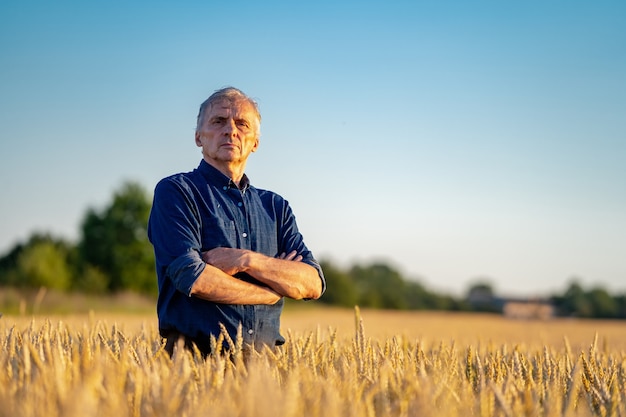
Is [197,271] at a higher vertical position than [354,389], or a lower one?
higher

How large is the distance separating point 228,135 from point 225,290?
3.12 feet

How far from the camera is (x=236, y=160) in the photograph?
4.09 metres

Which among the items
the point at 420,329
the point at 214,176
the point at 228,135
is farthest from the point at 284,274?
the point at 420,329

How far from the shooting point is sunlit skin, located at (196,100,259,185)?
4043 millimetres

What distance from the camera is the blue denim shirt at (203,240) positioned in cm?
375

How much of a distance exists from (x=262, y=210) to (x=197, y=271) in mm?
765

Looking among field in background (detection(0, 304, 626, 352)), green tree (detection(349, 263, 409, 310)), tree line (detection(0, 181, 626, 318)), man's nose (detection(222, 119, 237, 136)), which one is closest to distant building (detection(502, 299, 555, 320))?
green tree (detection(349, 263, 409, 310))

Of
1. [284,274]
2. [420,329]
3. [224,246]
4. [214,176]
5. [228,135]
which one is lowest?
[420,329]

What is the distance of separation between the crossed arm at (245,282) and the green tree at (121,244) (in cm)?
3903

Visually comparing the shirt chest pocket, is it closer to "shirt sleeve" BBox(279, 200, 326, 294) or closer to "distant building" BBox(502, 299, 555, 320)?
"shirt sleeve" BBox(279, 200, 326, 294)

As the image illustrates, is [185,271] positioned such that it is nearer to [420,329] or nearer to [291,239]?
[291,239]

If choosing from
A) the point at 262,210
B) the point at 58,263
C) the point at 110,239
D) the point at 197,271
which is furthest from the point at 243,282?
the point at 110,239

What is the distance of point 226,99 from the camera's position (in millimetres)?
4105

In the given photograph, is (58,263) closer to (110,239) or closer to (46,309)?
(110,239)
